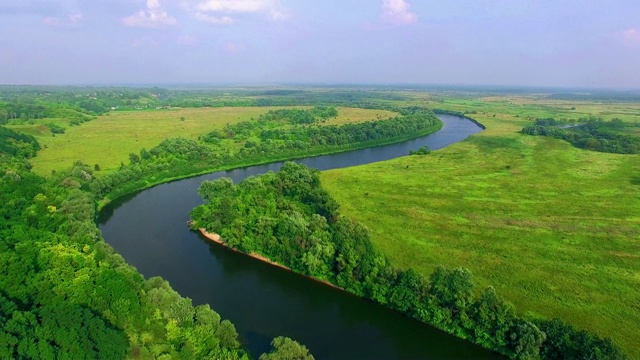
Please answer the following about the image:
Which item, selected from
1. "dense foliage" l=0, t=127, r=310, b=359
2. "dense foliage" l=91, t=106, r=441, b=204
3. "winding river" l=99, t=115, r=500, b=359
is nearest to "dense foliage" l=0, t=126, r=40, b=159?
"dense foliage" l=91, t=106, r=441, b=204

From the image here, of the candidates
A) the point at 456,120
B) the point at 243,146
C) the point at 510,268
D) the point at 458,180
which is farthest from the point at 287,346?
the point at 456,120

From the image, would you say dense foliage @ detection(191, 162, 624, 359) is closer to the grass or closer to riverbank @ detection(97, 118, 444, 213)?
riverbank @ detection(97, 118, 444, 213)

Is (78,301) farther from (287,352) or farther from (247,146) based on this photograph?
(247,146)

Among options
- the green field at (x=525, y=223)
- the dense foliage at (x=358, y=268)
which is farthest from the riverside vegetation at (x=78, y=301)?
the green field at (x=525, y=223)

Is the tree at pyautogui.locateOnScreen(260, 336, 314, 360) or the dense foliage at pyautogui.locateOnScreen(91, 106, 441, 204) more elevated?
the dense foliage at pyautogui.locateOnScreen(91, 106, 441, 204)

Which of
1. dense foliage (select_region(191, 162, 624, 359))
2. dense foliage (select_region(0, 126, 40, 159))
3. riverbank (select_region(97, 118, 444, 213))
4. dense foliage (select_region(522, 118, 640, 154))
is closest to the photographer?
dense foliage (select_region(191, 162, 624, 359))

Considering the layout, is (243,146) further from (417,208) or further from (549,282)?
(549,282)

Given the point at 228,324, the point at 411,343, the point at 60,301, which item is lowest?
the point at 411,343
